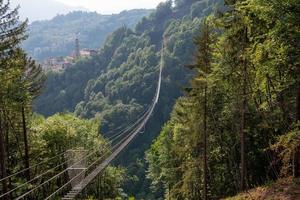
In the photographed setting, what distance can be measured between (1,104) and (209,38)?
40.5 feet

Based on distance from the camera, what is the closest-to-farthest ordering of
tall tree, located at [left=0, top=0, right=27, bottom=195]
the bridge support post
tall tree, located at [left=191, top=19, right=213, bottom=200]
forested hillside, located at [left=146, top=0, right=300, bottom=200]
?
forested hillside, located at [left=146, top=0, right=300, bottom=200], the bridge support post, tall tree, located at [left=0, top=0, right=27, bottom=195], tall tree, located at [left=191, top=19, right=213, bottom=200]

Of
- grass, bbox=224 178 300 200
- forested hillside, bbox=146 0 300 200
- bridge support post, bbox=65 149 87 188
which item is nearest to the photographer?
forested hillside, bbox=146 0 300 200

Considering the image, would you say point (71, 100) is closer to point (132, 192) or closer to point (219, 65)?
point (132, 192)

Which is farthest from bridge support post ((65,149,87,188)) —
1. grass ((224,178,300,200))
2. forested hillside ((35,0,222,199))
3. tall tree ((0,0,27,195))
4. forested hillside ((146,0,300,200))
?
forested hillside ((35,0,222,199))

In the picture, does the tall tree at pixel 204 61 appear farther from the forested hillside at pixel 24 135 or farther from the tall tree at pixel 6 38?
the tall tree at pixel 6 38

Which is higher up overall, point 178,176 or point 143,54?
point 143,54

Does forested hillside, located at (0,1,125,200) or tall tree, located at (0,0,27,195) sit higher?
tall tree, located at (0,0,27,195)

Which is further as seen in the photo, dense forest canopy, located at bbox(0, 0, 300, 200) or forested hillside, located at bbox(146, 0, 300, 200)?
dense forest canopy, located at bbox(0, 0, 300, 200)

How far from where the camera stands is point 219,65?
73.3 ft

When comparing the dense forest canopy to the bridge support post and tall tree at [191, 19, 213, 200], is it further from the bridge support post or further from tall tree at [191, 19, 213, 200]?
the bridge support post

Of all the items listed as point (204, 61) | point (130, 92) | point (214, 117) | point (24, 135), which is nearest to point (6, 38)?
point (24, 135)

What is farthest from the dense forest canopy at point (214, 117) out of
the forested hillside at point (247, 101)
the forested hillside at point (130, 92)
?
the forested hillside at point (130, 92)

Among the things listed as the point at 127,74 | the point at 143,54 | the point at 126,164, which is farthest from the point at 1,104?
the point at 143,54

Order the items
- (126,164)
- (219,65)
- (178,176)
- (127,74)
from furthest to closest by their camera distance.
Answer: (127,74) → (126,164) → (178,176) → (219,65)
